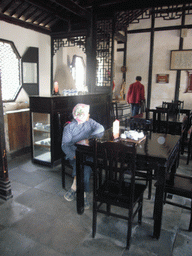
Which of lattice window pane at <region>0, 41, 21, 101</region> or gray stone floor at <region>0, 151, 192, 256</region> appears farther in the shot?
lattice window pane at <region>0, 41, 21, 101</region>

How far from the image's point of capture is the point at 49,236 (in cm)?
205

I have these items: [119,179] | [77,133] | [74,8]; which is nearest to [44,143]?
[77,133]

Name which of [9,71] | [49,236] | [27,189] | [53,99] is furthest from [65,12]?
[49,236]

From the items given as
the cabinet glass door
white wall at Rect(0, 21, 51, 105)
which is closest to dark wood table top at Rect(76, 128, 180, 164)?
the cabinet glass door

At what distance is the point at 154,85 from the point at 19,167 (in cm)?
662

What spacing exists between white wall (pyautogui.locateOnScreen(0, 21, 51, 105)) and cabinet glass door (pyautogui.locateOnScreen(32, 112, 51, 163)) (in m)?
1.69

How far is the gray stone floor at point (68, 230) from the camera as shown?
1.88 metres

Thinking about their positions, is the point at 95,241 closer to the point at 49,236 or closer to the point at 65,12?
the point at 49,236

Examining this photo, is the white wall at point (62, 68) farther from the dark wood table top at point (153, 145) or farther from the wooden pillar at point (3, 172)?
the dark wood table top at point (153, 145)

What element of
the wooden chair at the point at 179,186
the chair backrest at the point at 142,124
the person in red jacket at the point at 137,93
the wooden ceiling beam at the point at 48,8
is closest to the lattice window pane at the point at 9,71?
the wooden ceiling beam at the point at 48,8

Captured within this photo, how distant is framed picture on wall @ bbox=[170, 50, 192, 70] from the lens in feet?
25.7

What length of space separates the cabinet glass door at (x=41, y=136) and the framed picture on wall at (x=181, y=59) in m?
6.29

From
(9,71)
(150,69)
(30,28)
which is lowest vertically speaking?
(9,71)

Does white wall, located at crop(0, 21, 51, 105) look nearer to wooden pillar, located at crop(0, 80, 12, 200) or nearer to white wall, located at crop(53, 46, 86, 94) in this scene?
white wall, located at crop(53, 46, 86, 94)
